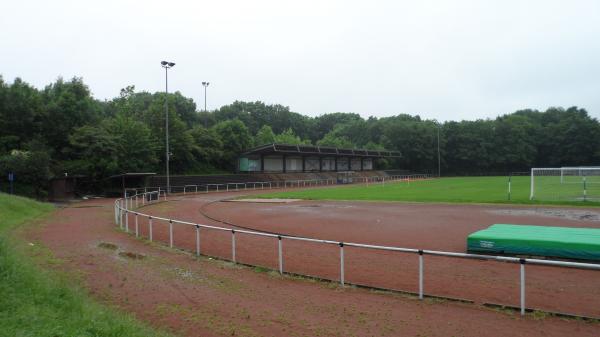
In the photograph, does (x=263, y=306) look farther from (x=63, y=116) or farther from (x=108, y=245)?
(x=63, y=116)

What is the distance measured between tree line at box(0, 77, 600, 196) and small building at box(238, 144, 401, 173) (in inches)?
146

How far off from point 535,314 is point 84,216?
77.2ft

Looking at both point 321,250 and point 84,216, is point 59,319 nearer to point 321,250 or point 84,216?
point 321,250

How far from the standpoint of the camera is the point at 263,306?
759 cm

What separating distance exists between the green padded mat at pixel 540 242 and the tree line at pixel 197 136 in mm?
35614

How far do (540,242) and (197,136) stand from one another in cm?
5503

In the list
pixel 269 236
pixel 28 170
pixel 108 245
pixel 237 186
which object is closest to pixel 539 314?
pixel 269 236

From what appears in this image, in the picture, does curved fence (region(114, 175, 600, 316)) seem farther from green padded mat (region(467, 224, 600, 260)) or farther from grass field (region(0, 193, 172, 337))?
grass field (region(0, 193, 172, 337))

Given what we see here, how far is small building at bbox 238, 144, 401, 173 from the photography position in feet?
204

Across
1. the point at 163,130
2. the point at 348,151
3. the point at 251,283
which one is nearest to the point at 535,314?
the point at 251,283

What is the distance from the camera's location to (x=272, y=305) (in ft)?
25.1

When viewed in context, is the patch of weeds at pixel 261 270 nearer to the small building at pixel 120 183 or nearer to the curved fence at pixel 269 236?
the curved fence at pixel 269 236

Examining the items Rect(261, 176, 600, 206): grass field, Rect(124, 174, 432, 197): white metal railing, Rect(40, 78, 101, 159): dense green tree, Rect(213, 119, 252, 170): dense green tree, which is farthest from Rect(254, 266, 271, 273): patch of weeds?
Rect(213, 119, 252, 170): dense green tree

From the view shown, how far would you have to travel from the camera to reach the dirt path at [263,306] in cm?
638
